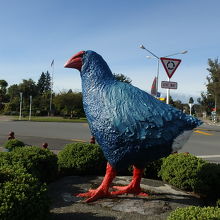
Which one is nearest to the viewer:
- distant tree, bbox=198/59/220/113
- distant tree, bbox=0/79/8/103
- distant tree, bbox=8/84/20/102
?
distant tree, bbox=198/59/220/113

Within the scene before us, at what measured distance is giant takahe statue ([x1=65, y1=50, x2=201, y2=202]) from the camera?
366 cm

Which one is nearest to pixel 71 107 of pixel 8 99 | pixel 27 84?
pixel 27 84

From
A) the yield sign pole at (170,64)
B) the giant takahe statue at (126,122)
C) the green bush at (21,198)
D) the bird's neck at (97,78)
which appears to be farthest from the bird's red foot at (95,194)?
the yield sign pole at (170,64)

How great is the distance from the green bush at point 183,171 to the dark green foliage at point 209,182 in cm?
5

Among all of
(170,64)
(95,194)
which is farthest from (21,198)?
(170,64)

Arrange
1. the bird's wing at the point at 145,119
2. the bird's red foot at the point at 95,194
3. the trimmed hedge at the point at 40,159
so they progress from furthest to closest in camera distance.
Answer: the trimmed hedge at the point at 40,159, the bird's red foot at the point at 95,194, the bird's wing at the point at 145,119

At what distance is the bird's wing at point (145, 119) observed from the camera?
3645mm

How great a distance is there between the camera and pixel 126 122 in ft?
12.1

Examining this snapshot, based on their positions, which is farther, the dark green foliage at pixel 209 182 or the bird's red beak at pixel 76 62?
the dark green foliage at pixel 209 182

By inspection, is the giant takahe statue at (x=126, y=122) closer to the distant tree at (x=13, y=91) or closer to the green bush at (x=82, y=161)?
the green bush at (x=82, y=161)

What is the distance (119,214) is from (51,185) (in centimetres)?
185

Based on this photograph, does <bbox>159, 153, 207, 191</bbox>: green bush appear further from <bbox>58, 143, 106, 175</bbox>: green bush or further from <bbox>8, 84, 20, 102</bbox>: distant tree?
<bbox>8, 84, 20, 102</bbox>: distant tree

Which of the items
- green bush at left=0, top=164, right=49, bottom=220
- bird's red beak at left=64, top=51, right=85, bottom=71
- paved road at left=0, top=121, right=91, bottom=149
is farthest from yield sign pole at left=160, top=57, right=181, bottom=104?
paved road at left=0, top=121, right=91, bottom=149

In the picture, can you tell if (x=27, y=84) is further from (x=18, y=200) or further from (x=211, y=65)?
(x=18, y=200)
